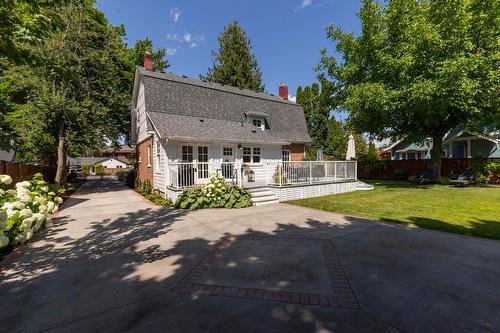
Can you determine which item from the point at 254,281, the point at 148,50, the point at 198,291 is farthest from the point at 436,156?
the point at 148,50

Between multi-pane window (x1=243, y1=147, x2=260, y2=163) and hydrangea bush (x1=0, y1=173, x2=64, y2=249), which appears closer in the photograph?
hydrangea bush (x1=0, y1=173, x2=64, y2=249)

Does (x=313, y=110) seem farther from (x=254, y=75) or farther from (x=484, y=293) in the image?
(x=484, y=293)

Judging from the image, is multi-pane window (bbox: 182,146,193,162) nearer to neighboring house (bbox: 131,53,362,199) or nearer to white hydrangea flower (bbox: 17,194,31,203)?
neighboring house (bbox: 131,53,362,199)

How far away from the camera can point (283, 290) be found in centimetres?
354

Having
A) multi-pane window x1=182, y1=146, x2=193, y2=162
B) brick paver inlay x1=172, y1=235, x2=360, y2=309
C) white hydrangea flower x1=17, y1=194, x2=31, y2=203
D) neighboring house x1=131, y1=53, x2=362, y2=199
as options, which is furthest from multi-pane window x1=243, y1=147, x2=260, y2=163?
white hydrangea flower x1=17, y1=194, x2=31, y2=203

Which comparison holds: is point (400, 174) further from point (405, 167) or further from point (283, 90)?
point (283, 90)

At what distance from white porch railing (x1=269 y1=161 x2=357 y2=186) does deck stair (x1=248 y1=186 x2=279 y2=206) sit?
2.22 ft

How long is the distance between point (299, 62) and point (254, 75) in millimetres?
12876

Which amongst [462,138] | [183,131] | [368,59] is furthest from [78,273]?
[462,138]

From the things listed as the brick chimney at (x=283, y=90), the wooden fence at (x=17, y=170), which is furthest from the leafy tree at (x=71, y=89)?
the brick chimney at (x=283, y=90)

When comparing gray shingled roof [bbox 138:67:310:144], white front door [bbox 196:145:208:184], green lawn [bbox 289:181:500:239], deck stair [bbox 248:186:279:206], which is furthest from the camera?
gray shingled roof [bbox 138:67:310:144]

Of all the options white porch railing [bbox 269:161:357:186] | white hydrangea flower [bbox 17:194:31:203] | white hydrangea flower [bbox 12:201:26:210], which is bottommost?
white hydrangea flower [bbox 12:201:26:210]

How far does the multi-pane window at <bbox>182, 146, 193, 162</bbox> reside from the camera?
13.0 m

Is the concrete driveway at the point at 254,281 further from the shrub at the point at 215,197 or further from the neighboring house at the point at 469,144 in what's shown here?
the neighboring house at the point at 469,144
